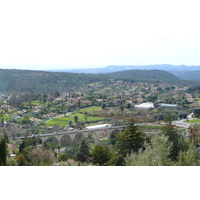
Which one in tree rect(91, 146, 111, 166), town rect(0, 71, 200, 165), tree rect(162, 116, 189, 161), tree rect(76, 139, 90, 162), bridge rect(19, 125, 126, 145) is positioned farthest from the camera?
bridge rect(19, 125, 126, 145)

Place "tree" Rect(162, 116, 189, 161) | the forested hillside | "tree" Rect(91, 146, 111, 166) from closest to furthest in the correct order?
"tree" Rect(162, 116, 189, 161)
"tree" Rect(91, 146, 111, 166)
the forested hillside

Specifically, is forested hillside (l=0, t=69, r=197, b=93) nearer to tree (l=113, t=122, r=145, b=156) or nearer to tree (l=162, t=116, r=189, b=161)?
tree (l=113, t=122, r=145, b=156)

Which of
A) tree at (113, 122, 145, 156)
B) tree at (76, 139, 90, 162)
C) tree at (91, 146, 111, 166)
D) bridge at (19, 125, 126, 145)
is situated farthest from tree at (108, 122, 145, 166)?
bridge at (19, 125, 126, 145)

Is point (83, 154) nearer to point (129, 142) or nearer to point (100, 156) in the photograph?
point (100, 156)

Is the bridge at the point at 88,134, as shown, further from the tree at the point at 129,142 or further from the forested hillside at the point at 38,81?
the forested hillside at the point at 38,81

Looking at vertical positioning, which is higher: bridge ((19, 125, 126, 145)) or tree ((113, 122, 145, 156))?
tree ((113, 122, 145, 156))

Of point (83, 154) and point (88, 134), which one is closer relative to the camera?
point (83, 154)

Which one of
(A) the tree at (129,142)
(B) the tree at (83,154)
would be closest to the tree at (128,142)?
(A) the tree at (129,142)

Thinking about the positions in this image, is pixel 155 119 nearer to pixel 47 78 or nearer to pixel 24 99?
pixel 24 99

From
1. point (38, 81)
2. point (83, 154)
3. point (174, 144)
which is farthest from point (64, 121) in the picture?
point (38, 81)

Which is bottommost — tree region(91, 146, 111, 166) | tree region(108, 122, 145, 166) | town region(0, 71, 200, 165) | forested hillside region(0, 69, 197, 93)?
town region(0, 71, 200, 165)
